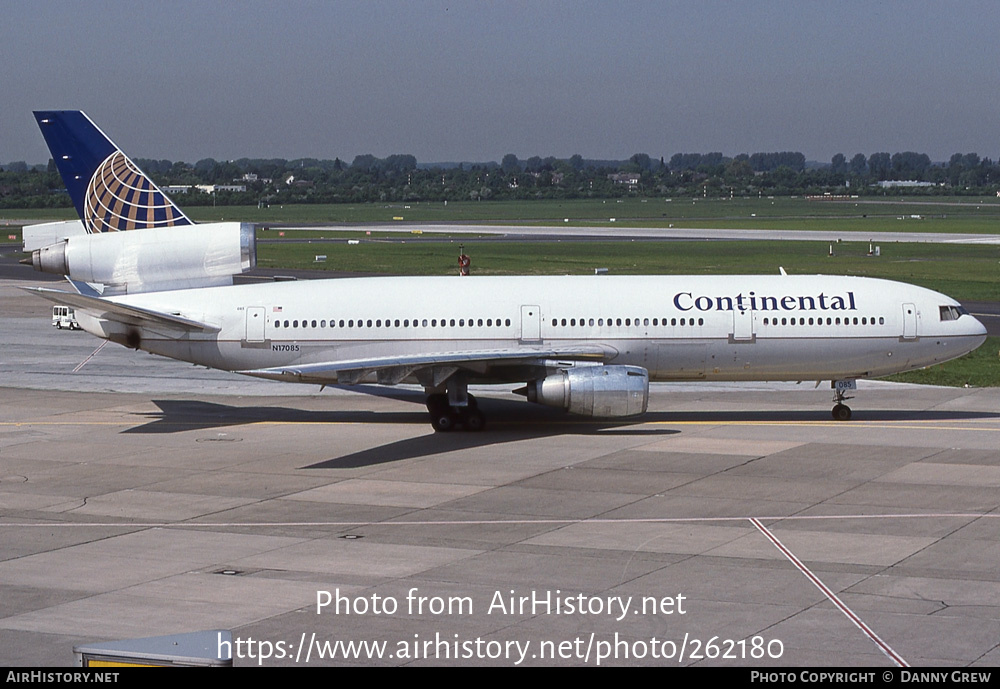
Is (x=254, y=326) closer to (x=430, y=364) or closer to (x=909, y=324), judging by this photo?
(x=430, y=364)

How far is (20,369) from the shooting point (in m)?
51.2

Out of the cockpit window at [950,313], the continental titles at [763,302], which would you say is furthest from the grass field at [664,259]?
the continental titles at [763,302]

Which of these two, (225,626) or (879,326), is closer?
(225,626)

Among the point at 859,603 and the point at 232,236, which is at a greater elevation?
the point at 232,236

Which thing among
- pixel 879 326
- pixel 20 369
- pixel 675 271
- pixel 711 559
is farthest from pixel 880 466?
pixel 675 271

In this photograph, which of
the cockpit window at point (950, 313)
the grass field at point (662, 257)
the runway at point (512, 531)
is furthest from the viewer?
the grass field at point (662, 257)

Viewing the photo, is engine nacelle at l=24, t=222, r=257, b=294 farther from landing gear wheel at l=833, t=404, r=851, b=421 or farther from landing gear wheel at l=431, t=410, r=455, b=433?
landing gear wheel at l=833, t=404, r=851, b=421

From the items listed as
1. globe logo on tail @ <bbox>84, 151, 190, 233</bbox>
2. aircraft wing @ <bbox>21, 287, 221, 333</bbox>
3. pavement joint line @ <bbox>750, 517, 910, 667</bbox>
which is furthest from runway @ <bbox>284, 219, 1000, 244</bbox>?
pavement joint line @ <bbox>750, 517, 910, 667</bbox>

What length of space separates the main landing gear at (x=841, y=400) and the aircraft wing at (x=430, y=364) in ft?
23.9

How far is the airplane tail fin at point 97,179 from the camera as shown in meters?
39.8

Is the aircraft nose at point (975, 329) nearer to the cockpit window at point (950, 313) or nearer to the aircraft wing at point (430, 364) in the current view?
the cockpit window at point (950, 313)

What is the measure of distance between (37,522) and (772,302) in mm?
22597

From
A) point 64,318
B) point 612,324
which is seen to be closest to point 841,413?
point 612,324
